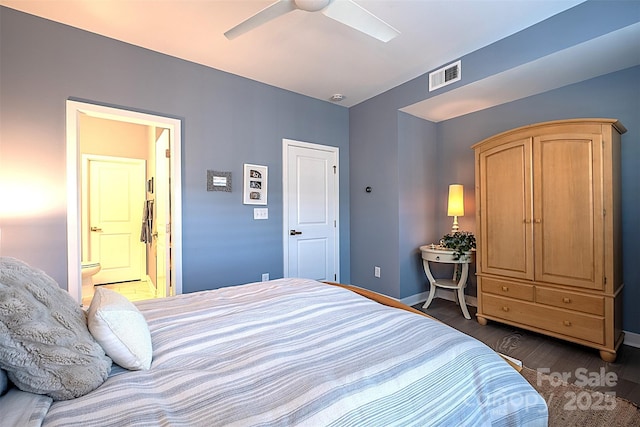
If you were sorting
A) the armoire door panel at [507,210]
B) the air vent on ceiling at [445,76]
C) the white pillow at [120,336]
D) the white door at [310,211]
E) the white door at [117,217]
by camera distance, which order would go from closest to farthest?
the white pillow at [120,336]
the armoire door panel at [507,210]
the air vent on ceiling at [445,76]
the white door at [310,211]
the white door at [117,217]

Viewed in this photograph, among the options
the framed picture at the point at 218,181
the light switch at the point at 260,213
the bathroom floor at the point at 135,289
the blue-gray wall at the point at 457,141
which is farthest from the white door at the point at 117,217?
the blue-gray wall at the point at 457,141

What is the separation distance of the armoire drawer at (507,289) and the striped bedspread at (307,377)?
1.82m

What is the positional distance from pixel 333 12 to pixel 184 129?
6.09ft

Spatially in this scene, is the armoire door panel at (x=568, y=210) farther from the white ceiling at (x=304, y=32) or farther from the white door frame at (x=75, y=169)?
the white door frame at (x=75, y=169)

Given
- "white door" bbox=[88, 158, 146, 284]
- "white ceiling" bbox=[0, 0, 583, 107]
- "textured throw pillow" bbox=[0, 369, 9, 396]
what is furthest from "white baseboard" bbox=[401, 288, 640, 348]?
"white door" bbox=[88, 158, 146, 284]

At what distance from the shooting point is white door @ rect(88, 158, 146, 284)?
4.55 m

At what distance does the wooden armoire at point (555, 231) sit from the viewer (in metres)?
2.19

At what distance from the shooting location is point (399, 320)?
50.1 inches

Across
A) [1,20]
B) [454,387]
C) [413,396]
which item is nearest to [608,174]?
[454,387]

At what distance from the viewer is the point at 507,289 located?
8.91 feet

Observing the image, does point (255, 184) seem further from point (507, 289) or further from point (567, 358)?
point (567, 358)

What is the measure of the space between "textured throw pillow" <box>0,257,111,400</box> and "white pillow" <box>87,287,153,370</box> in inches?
1.0

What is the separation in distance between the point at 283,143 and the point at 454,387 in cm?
310

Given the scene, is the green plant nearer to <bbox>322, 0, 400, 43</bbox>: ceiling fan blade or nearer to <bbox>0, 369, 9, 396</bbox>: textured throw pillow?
<bbox>322, 0, 400, 43</bbox>: ceiling fan blade
